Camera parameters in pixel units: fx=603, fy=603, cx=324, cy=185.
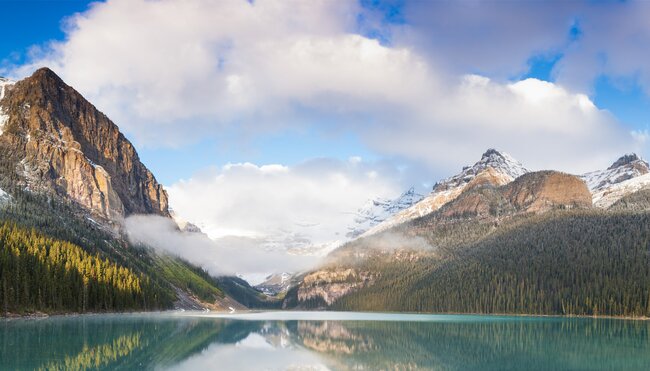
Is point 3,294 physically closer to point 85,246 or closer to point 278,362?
point 278,362

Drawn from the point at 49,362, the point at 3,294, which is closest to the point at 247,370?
the point at 49,362

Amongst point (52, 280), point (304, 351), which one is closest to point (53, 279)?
point (52, 280)

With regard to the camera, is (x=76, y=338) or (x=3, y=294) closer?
(x=76, y=338)

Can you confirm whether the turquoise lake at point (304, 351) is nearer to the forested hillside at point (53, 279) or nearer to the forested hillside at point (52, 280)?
the forested hillside at point (53, 279)

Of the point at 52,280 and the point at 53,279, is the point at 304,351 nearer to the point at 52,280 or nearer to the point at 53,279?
the point at 52,280

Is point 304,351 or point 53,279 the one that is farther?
point 53,279

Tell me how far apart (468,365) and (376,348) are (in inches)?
714

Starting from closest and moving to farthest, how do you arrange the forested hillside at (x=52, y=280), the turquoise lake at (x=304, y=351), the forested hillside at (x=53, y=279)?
the turquoise lake at (x=304, y=351), the forested hillside at (x=53, y=279), the forested hillside at (x=52, y=280)

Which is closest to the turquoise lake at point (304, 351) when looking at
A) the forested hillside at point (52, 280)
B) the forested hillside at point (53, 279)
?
the forested hillside at point (53, 279)

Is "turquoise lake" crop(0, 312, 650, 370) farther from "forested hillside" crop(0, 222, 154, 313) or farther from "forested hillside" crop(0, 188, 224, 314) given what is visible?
"forested hillside" crop(0, 188, 224, 314)

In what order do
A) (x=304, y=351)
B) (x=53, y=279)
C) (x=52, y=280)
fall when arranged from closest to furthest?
(x=304, y=351) < (x=52, y=280) < (x=53, y=279)

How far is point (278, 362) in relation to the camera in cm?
5884

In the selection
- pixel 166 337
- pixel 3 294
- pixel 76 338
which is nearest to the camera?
pixel 76 338

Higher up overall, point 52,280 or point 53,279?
point 53,279
